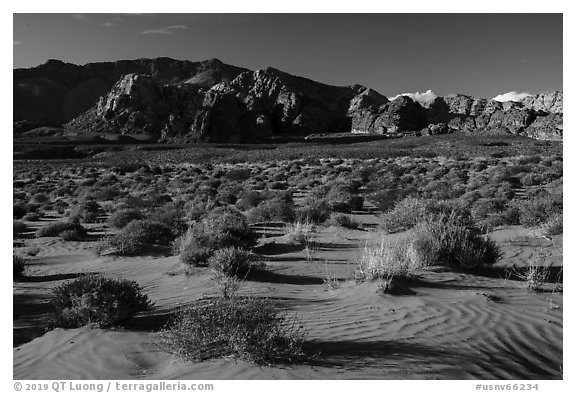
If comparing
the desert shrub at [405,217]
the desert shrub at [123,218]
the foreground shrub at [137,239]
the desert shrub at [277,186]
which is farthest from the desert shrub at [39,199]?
the desert shrub at [405,217]

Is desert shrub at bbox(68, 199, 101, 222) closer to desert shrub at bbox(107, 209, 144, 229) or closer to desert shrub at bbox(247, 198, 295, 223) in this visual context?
desert shrub at bbox(107, 209, 144, 229)

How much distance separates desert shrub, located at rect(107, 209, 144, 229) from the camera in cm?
1408

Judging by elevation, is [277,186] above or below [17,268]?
above

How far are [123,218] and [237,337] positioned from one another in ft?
35.9

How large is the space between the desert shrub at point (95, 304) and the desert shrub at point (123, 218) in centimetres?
849

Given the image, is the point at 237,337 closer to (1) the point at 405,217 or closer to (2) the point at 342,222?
(1) the point at 405,217

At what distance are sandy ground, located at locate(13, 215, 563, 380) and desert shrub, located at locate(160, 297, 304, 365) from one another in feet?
0.37

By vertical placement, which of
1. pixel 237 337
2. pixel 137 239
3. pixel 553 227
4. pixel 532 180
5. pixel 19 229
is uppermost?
pixel 532 180

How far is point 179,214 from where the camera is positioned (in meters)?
14.1

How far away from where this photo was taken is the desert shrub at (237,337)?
433cm

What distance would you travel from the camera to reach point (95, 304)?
547 cm

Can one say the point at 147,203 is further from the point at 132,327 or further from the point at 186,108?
the point at 186,108

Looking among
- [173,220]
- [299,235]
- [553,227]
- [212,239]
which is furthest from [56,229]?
[553,227]

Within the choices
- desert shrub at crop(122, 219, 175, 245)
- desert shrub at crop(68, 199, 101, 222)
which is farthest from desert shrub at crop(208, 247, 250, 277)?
desert shrub at crop(68, 199, 101, 222)
